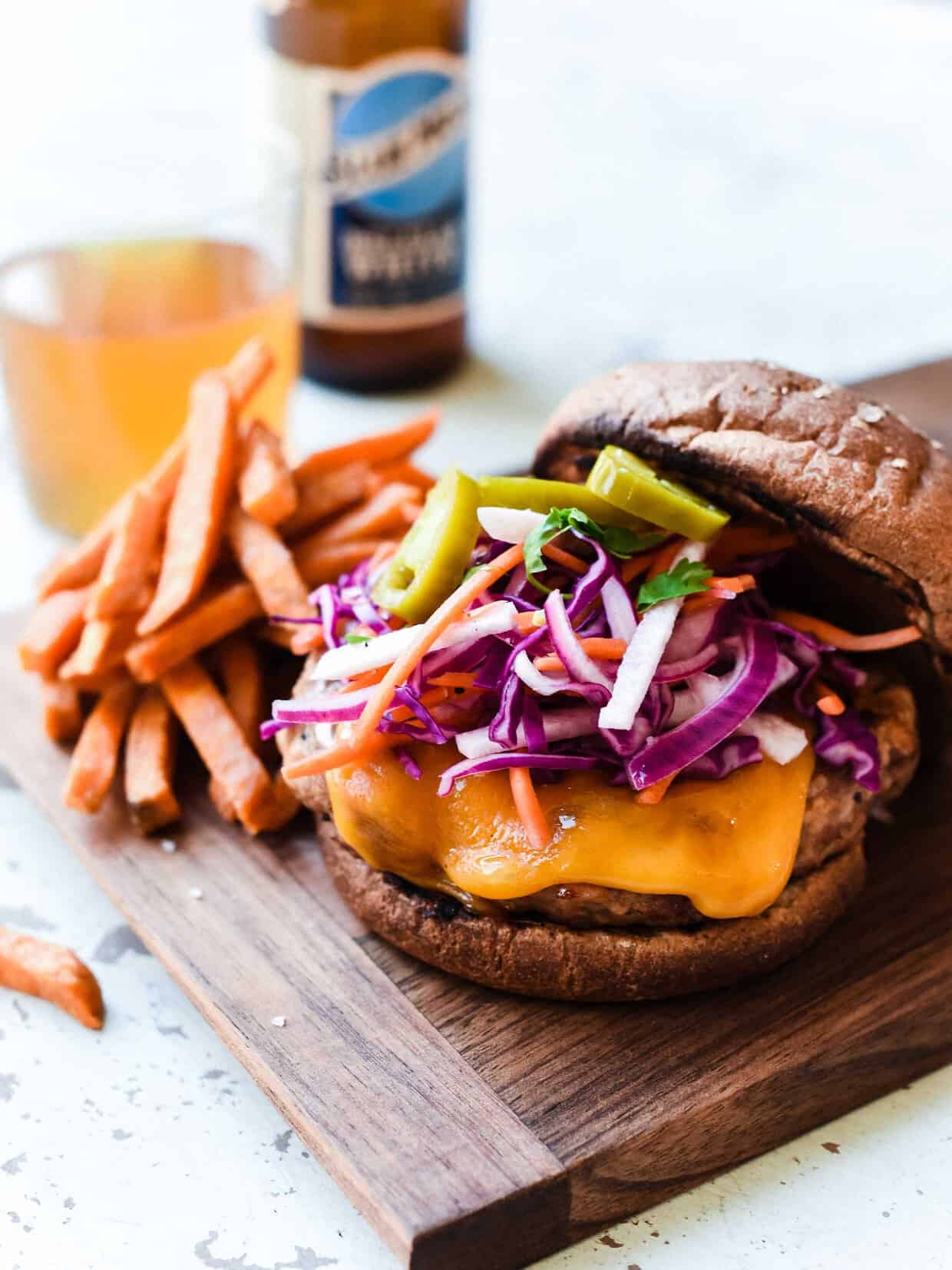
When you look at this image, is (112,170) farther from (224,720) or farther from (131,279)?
(224,720)

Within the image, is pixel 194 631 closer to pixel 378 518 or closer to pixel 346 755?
pixel 378 518

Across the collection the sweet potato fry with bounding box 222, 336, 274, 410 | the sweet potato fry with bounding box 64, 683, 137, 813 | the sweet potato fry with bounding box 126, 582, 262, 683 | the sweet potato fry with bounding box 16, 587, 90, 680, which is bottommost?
the sweet potato fry with bounding box 64, 683, 137, 813

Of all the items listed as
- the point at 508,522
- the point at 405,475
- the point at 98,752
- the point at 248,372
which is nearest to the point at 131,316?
the point at 248,372

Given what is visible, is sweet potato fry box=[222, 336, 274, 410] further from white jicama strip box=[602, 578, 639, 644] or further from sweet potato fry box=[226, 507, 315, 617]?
white jicama strip box=[602, 578, 639, 644]

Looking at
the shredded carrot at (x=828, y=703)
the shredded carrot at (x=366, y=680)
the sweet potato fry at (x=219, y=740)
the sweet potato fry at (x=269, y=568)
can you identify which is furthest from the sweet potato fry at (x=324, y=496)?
the shredded carrot at (x=828, y=703)

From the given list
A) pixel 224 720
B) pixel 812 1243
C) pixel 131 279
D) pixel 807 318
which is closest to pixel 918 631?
pixel 812 1243

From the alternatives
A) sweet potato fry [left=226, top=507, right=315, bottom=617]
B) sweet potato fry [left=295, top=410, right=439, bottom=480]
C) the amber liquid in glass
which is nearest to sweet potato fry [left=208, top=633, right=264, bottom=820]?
sweet potato fry [left=226, top=507, right=315, bottom=617]
